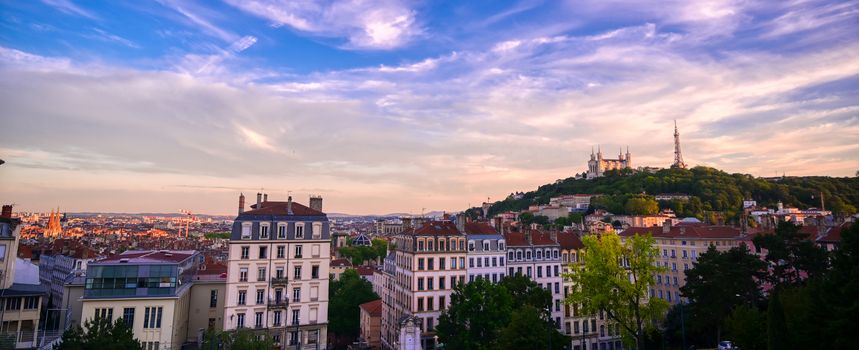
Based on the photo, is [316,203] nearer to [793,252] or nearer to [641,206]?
[793,252]

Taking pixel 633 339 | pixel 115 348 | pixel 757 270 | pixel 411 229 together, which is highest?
pixel 411 229

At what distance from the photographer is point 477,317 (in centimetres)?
4034

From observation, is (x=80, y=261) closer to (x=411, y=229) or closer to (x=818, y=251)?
(x=411, y=229)

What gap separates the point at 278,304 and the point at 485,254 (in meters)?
24.2

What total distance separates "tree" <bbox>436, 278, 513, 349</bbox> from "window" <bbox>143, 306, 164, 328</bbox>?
74.3ft

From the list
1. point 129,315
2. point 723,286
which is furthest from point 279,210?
point 723,286

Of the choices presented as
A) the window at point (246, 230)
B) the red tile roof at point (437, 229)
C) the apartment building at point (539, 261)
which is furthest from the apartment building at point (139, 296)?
the apartment building at point (539, 261)

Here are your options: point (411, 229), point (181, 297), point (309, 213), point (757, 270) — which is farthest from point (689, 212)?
point (181, 297)

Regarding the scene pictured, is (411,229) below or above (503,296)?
above

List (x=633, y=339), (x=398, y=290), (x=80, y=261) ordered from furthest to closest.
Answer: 1. (x=80, y=261)
2. (x=398, y=290)
3. (x=633, y=339)

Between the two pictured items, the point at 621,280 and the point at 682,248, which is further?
the point at 682,248

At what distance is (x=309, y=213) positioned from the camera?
4712cm

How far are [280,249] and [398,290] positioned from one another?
58.2ft

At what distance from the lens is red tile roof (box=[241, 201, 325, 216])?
147ft
